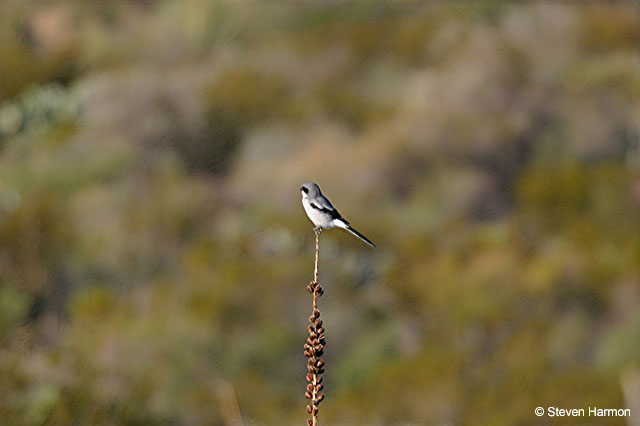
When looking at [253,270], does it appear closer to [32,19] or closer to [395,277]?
[395,277]

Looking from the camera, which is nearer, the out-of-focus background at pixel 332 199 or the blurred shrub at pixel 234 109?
the out-of-focus background at pixel 332 199

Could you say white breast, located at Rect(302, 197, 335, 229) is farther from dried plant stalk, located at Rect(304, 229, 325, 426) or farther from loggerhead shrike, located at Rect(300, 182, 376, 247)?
dried plant stalk, located at Rect(304, 229, 325, 426)

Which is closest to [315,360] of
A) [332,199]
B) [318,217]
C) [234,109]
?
[318,217]

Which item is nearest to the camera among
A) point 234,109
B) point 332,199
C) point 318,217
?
point 318,217

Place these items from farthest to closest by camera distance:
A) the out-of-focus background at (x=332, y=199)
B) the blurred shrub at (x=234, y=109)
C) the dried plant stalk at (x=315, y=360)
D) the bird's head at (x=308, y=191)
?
1. the blurred shrub at (x=234, y=109)
2. the out-of-focus background at (x=332, y=199)
3. the bird's head at (x=308, y=191)
4. the dried plant stalk at (x=315, y=360)

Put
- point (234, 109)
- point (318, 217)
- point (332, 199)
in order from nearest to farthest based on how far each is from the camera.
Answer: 1. point (318, 217)
2. point (332, 199)
3. point (234, 109)

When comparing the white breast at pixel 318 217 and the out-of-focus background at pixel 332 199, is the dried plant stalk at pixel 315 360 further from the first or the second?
the out-of-focus background at pixel 332 199

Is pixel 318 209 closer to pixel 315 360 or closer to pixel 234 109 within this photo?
pixel 315 360

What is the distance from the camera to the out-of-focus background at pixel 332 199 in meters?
8.47

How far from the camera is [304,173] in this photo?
11.7 metres

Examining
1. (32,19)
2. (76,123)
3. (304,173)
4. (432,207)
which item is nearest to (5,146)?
(76,123)

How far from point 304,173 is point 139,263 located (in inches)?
82.8

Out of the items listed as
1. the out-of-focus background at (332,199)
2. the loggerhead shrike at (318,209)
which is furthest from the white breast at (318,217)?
the out-of-focus background at (332,199)

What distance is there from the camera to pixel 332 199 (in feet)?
36.4
